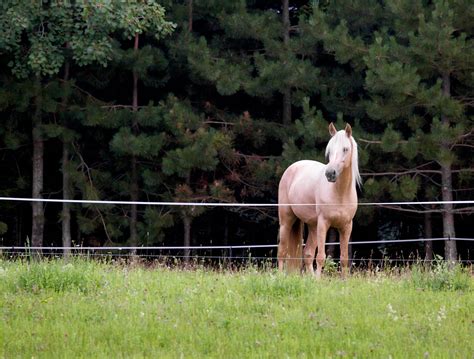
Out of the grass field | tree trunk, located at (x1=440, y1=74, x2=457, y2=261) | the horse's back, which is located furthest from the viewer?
tree trunk, located at (x1=440, y1=74, x2=457, y2=261)

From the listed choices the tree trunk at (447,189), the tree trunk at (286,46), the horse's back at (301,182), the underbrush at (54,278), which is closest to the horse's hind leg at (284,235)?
the horse's back at (301,182)

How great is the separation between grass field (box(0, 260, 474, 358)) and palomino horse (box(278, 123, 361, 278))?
6.38 ft

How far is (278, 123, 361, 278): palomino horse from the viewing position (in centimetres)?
1159

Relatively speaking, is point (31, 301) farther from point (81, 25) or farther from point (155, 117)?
point (155, 117)

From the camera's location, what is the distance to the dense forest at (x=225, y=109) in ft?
60.9

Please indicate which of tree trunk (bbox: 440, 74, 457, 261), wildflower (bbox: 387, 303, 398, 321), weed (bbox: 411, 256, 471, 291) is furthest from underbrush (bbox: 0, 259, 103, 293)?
tree trunk (bbox: 440, 74, 457, 261)

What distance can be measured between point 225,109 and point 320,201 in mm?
10528

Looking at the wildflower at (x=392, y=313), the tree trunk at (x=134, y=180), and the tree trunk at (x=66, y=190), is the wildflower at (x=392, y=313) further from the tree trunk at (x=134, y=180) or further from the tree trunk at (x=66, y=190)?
the tree trunk at (x=66, y=190)

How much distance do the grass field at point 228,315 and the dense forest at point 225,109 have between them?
938 centimetres

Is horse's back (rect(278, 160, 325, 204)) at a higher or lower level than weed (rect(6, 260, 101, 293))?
higher

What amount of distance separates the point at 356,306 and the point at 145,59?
14.0 meters

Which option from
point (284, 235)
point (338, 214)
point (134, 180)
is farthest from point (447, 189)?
point (134, 180)

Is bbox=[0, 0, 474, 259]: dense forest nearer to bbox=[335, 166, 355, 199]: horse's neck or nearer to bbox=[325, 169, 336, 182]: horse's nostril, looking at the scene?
bbox=[335, 166, 355, 199]: horse's neck

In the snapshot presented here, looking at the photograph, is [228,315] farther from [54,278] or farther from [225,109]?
[225,109]
